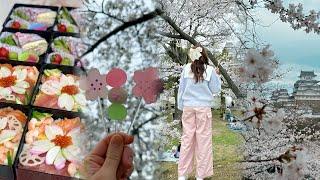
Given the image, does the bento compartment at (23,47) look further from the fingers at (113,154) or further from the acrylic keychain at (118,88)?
the fingers at (113,154)

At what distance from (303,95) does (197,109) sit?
0.27m

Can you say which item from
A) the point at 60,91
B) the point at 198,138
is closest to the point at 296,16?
the point at 198,138

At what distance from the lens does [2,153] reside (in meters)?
1.37

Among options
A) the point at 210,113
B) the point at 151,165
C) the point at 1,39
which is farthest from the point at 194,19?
the point at 1,39

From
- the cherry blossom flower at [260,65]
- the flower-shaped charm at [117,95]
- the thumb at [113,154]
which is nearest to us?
the thumb at [113,154]

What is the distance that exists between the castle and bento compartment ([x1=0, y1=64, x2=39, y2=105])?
1.94ft

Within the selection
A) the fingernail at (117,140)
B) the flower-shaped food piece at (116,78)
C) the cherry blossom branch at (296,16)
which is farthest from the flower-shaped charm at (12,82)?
the cherry blossom branch at (296,16)

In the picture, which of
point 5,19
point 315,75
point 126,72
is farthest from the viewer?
point 5,19

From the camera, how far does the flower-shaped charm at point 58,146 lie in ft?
4.39

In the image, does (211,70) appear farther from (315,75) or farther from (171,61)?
(315,75)

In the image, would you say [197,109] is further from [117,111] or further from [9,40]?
[9,40]

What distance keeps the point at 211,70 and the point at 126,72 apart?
223 mm

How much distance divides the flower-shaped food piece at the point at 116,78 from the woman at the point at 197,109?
0.20m

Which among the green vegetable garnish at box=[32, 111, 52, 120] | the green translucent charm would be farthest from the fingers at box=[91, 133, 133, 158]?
the green vegetable garnish at box=[32, 111, 52, 120]
